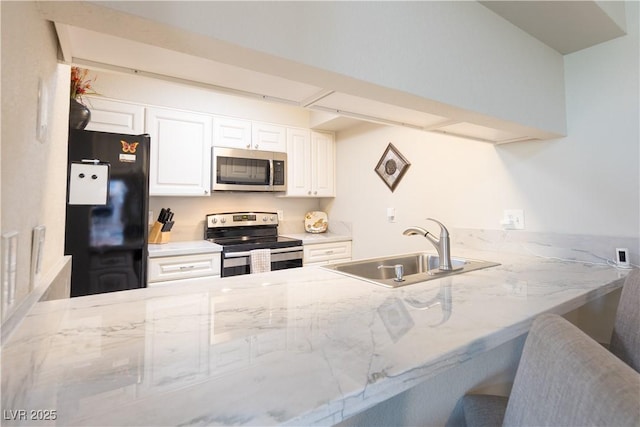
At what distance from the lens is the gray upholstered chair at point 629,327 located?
952 millimetres

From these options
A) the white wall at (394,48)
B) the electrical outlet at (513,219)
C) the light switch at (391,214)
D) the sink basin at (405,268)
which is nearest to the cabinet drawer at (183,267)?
the sink basin at (405,268)

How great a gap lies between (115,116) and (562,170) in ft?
10.2

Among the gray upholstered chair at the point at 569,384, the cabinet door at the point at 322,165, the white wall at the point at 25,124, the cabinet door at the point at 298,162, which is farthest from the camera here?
the cabinet door at the point at 322,165

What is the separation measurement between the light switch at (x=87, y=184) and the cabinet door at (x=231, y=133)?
52.0 inches

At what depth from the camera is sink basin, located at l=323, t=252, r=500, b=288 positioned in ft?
4.09

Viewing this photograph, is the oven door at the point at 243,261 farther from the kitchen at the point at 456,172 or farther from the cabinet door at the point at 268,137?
the cabinet door at the point at 268,137

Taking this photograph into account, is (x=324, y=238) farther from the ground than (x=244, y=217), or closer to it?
closer to it

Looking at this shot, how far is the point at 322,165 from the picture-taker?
3377mm

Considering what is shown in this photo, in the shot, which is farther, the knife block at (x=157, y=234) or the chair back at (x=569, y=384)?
the knife block at (x=157, y=234)

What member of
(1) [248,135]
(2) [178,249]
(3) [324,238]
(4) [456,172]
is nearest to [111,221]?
(2) [178,249]

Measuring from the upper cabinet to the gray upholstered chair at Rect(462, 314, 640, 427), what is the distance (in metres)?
2.72

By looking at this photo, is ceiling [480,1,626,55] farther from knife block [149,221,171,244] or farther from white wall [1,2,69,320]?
knife block [149,221,171,244]

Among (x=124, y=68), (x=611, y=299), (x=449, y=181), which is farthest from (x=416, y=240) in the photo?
(x=124, y=68)

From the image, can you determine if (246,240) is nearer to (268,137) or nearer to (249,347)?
(268,137)
